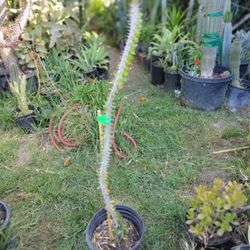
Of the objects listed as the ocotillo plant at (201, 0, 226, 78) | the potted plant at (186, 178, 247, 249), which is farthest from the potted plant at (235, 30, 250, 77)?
the potted plant at (186, 178, 247, 249)

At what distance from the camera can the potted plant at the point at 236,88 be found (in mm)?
3094

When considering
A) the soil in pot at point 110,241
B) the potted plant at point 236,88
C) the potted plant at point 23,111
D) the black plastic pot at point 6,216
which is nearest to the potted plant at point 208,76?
the potted plant at point 236,88

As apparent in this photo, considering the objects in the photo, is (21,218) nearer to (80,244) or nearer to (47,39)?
(80,244)

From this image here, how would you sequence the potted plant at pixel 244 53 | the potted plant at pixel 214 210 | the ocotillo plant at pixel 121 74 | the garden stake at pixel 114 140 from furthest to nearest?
the potted plant at pixel 244 53 → the garden stake at pixel 114 140 → the potted plant at pixel 214 210 → the ocotillo plant at pixel 121 74

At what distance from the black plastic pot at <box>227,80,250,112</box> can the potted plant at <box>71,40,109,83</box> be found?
4.69 feet

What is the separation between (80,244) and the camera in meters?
1.96

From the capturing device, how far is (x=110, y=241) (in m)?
1.77

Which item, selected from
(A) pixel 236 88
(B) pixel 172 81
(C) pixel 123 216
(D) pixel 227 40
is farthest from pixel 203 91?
(C) pixel 123 216

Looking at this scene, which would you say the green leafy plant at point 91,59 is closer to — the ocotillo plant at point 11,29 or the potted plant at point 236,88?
the ocotillo plant at point 11,29

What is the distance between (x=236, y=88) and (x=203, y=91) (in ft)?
1.22

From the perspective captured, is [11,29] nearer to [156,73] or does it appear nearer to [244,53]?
[156,73]

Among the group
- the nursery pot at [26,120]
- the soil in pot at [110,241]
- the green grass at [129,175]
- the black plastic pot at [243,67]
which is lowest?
the green grass at [129,175]

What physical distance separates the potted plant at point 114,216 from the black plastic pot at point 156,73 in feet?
6.65

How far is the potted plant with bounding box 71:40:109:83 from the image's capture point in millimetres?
3453
